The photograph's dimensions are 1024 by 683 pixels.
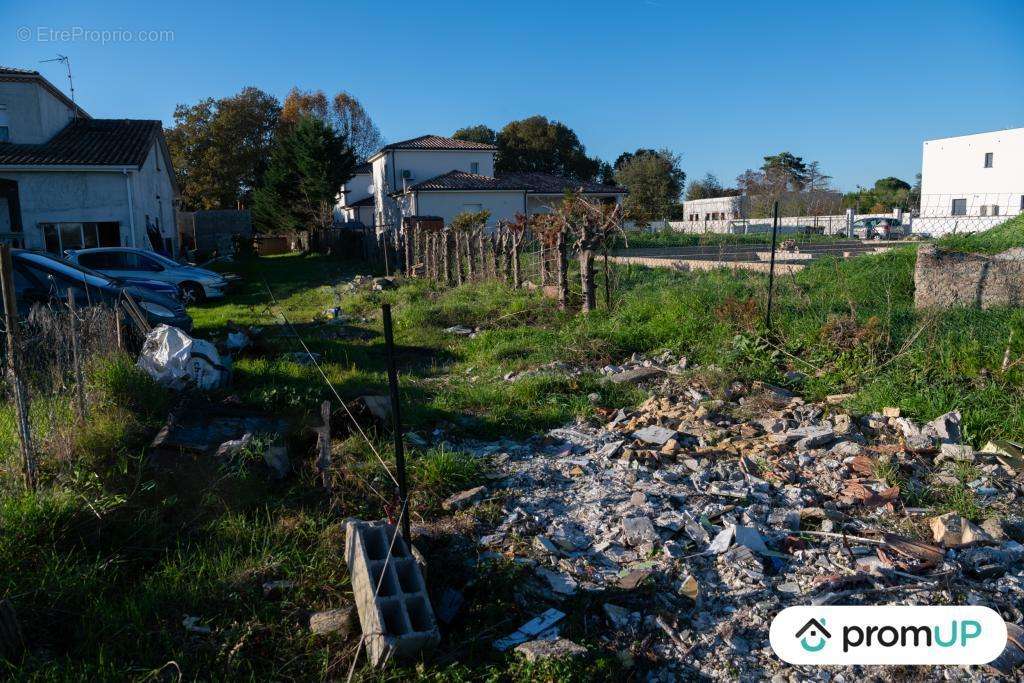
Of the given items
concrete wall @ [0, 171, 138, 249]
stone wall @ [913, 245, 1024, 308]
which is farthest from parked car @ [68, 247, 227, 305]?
stone wall @ [913, 245, 1024, 308]

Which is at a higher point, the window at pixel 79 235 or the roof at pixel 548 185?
the roof at pixel 548 185

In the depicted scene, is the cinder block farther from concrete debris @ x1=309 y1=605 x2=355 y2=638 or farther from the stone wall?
the stone wall

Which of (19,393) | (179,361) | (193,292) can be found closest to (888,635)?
(19,393)

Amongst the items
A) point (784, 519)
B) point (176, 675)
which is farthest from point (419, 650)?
point (784, 519)

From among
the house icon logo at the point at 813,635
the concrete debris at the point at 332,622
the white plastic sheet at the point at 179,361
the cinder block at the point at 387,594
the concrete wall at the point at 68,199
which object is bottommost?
the house icon logo at the point at 813,635

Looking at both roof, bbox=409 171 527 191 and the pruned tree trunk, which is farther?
roof, bbox=409 171 527 191

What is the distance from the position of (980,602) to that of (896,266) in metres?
8.28

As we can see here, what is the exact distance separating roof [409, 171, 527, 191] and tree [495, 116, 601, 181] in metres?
19.3

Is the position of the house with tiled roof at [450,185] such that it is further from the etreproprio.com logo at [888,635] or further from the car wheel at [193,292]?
the etreproprio.com logo at [888,635]

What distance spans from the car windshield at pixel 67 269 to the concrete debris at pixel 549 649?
27.3 feet

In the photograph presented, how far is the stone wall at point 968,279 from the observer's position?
8.34 m

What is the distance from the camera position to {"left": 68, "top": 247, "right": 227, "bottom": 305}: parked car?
15.5 m

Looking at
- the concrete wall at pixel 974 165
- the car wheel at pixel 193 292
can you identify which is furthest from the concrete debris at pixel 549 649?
the concrete wall at pixel 974 165

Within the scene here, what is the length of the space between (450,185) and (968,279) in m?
29.4
